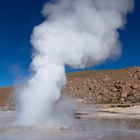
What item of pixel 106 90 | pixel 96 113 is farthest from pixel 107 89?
pixel 96 113

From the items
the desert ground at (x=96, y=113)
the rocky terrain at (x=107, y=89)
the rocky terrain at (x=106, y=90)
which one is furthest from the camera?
the rocky terrain at (x=107, y=89)

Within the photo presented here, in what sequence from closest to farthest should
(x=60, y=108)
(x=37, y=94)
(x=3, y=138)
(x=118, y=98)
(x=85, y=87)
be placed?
1. (x=3, y=138)
2. (x=37, y=94)
3. (x=60, y=108)
4. (x=118, y=98)
5. (x=85, y=87)

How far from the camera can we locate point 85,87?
132 m

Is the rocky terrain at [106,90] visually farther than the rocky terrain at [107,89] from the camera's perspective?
No

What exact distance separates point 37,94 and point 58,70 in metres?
2.94

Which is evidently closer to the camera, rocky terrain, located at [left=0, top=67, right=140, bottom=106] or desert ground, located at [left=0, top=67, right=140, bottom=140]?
desert ground, located at [left=0, top=67, right=140, bottom=140]

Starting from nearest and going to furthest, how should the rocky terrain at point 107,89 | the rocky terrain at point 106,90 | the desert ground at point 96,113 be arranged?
1. the desert ground at point 96,113
2. the rocky terrain at point 106,90
3. the rocky terrain at point 107,89

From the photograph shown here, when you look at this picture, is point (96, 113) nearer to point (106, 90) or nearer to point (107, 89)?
point (106, 90)

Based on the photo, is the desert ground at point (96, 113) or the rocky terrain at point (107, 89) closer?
the desert ground at point (96, 113)

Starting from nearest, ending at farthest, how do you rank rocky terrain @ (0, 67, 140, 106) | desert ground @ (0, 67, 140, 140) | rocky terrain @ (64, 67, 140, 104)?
desert ground @ (0, 67, 140, 140)
rocky terrain @ (0, 67, 140, 106)
rocky terrain @ (64, 67, 140, 104)

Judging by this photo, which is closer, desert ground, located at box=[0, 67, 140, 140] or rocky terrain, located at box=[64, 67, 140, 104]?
desert ground, located at box=[0, 67, 140, 140]

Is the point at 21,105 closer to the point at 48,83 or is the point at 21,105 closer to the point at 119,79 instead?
the point at 48,83

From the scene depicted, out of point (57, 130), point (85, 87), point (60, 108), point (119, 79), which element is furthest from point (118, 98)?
→ point (57, 130)

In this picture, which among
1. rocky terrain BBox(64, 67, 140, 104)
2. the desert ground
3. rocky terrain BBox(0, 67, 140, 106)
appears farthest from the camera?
rocky terrain BBox(64, 67, 140, 104)
